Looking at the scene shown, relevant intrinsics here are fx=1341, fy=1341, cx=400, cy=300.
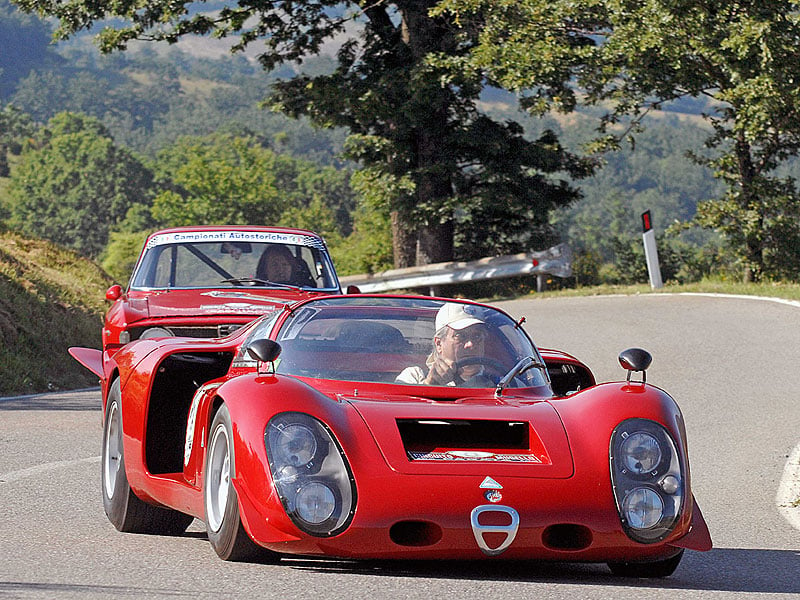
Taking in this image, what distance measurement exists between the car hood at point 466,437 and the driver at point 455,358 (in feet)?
1.49

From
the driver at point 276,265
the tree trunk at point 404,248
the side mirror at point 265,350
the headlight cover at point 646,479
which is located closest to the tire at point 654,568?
the headlight cover at point 646,479

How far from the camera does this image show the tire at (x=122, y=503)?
6.64m

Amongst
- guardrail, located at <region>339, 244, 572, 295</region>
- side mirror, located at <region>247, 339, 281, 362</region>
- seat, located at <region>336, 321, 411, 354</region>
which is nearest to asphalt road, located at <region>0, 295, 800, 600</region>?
side mirror, located at <region>247, 339, 281, 362</region>

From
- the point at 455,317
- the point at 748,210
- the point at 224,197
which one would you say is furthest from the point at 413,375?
the point at 224,197

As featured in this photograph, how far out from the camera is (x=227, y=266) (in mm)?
12859

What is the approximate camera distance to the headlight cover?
5199mm

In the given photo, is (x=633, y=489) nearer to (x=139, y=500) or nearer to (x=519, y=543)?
(x=519, y=543)

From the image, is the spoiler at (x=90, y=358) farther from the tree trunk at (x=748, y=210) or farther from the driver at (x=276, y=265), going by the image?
the tree trunk at (x=748, y=210)

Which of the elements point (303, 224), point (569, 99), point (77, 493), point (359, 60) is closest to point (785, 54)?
point (569, 99)

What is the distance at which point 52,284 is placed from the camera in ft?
71.1

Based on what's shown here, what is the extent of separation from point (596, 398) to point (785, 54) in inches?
742

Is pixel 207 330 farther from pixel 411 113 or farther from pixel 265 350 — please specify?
pixel 411 113

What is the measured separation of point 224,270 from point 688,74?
15.4 metres

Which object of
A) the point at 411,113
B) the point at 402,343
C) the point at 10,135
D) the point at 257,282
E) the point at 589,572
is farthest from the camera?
the point at 10,135
